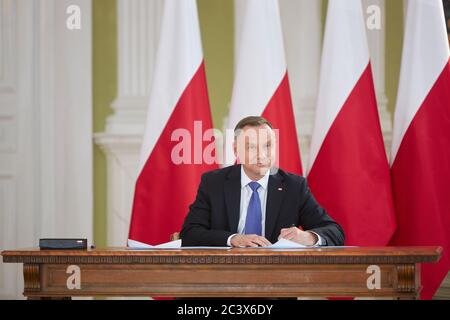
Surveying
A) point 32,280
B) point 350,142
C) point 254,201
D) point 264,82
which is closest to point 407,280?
point 254,201

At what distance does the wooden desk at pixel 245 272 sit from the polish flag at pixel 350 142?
1378mm

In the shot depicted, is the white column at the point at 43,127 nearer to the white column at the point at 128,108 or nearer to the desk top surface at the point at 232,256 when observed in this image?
the white column at the point at 128,108

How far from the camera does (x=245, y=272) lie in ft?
9.09

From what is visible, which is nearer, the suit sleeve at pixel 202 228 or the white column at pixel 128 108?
the suit sleeve at pixel 202 228

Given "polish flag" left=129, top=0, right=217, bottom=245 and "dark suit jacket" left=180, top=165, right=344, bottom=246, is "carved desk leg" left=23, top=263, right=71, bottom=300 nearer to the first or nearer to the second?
"dark suit jacket" left=180, top=165, right=344, bottom=246

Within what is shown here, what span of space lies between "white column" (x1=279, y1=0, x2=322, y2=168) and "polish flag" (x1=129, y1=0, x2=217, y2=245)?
814 mm

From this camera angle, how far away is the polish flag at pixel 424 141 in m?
4.16

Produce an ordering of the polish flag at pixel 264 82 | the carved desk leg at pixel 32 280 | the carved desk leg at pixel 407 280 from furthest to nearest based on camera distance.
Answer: the polish flag at pixel 264 82, the carved desk leg at pixel 32 280, the carved desk leg at pixel 407 280

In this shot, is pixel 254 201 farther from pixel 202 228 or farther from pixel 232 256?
pixel 232 256

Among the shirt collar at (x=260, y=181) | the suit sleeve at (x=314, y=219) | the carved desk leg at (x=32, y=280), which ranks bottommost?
the carved desk leg at (x=32, y=280)

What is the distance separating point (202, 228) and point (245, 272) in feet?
2.39

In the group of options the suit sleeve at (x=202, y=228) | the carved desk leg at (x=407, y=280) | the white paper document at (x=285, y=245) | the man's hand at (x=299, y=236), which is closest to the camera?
the carved desk leg at (x=407, y=280)

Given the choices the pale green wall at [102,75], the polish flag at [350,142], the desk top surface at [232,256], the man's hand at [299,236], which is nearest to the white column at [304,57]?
the polish flag at [350,142]
